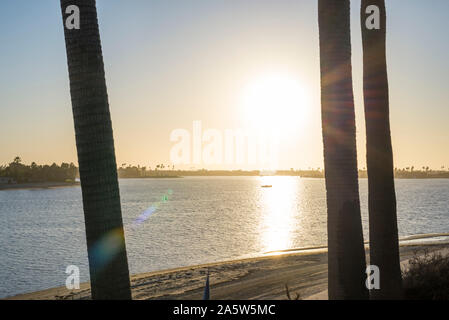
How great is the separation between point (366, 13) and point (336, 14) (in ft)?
6.43

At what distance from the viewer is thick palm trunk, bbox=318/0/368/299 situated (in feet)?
25.7

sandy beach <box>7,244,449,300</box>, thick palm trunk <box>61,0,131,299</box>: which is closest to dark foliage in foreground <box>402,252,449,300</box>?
sandy beach <box>7,244,449,300</box>

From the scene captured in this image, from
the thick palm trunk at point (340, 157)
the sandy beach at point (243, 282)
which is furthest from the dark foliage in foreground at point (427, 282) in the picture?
the thick palm trunk at point (340, 157)

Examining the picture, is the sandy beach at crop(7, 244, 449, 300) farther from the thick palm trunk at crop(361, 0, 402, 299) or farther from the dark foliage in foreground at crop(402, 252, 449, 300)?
the thick palm trunk at crop(361, 0, 402, 299)

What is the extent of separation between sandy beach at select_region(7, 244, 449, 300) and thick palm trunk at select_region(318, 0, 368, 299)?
4.24 metres

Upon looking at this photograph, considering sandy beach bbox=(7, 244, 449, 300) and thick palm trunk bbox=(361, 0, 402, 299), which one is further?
sandy beach bbox=(7, 244, 449, 300)

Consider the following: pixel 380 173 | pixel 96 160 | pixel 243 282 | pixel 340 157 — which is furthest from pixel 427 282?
pixel 96 160

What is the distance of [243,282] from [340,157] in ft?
32.3

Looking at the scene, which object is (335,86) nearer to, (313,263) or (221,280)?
(221,280)

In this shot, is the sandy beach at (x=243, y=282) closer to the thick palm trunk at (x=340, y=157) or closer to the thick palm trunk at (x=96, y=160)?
the thick palm trunk at (x=340, y=157)

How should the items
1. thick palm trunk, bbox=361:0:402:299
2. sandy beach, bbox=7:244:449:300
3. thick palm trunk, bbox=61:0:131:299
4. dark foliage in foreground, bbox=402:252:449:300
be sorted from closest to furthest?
thick palm trunk, bbox=61:0:131:299 → thick palm trunk, bbox=361:0:402:299 → dark foliage in foreground, bbox=402:252:449:300 → sandy beach, bbox=7:244:449:300

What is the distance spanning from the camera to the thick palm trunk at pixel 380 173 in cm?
904
